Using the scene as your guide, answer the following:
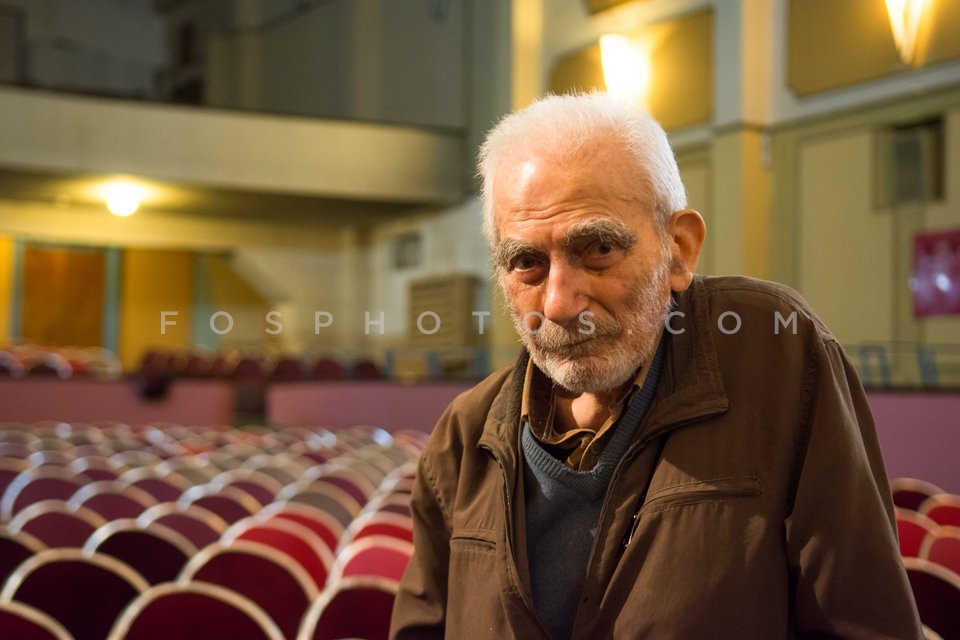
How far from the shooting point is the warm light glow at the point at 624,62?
32.7ft

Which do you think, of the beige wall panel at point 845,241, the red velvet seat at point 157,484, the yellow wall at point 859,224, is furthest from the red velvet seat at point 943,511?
the beige wall panel at point 845,241

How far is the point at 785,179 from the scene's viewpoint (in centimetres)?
940

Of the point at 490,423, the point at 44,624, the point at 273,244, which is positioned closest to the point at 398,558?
the point at 44,624

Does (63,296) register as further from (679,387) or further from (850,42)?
(679,387)

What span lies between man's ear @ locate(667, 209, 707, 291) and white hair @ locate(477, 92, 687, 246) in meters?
0.02

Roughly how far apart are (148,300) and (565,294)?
57.5 feet

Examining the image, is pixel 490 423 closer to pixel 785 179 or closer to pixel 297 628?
pixel 297 628

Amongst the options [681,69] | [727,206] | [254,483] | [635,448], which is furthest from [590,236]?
[681,69]

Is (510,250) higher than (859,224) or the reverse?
the reverse

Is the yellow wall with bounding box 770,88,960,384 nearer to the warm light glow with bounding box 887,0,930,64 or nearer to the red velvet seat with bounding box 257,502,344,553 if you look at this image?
the warm light glow with bounding box 887,0,930,64

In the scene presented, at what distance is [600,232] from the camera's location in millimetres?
1152

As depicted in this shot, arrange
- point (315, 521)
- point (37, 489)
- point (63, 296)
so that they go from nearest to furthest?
point (315, 521), point (37, 489), point (63, 296)

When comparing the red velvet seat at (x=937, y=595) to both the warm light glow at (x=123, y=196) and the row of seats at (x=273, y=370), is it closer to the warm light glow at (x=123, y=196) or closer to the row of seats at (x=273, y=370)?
the row of seats at (x=273, y=370)

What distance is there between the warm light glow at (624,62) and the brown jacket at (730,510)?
908cm
